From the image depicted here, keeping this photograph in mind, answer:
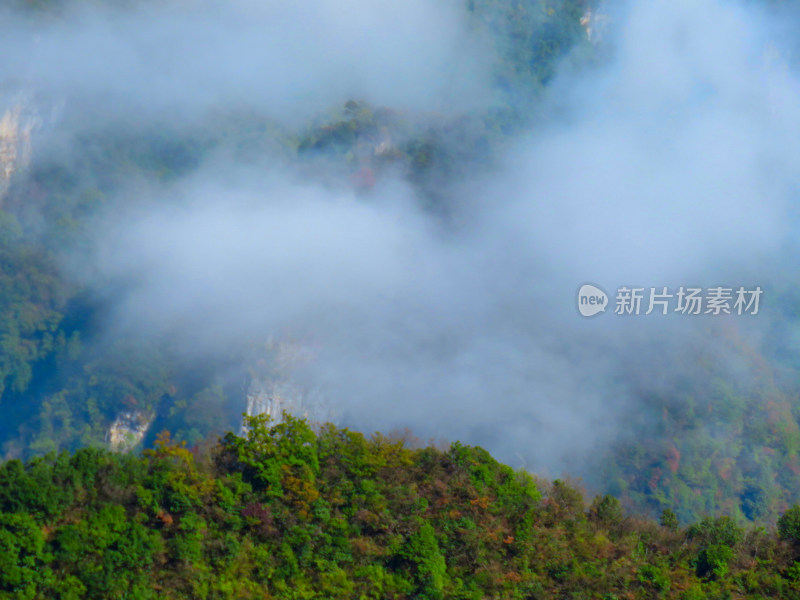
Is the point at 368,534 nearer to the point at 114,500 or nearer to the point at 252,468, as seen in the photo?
the point at 252,468

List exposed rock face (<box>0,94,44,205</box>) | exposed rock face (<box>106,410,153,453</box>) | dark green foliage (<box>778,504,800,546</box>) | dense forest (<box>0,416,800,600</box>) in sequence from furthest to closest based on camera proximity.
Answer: exposed rock face (<box>0,94,44,205</box>) < exposed rock face (<box>106,410,153,453</box>) < dark green foliage (<box>778,504,800,546</box>) < dense forest (<box>0,416,800,600</box>)

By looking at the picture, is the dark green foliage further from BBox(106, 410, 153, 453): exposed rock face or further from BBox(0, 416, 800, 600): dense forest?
BBox(106, 410, 153, 453): exposed rock face

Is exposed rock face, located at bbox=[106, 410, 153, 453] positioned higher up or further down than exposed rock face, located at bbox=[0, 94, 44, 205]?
further down

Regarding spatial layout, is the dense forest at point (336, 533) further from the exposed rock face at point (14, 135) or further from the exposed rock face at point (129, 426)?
the exposed rock face at point (14, 135)

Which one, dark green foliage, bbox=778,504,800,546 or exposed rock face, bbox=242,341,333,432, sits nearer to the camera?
dark green foliage, bbox=778,504,800,546

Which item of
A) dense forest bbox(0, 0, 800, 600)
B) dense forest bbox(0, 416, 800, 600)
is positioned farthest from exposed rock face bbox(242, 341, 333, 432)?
dense forest bbox(0, 416, 800, 600)

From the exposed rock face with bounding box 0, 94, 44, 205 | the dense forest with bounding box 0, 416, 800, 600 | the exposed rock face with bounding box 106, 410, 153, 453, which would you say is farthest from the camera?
the exposed rock face with bounding box 0, 94, 44, 205

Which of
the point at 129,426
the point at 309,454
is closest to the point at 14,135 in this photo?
the point at 129,426

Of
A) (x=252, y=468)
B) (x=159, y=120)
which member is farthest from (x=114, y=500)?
(x=159, y=120)
